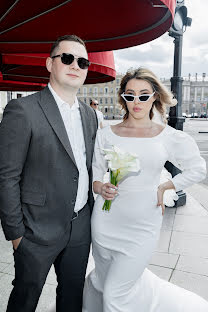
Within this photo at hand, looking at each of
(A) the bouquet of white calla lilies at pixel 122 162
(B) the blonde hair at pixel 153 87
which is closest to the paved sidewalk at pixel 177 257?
(A) the bouquet of white calla lilies at pixel 122 162

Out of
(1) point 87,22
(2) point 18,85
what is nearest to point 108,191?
(1) point 87,22

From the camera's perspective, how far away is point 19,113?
5.76 feet

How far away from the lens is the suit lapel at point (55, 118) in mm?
1860

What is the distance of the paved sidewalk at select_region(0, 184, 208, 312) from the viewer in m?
2.91

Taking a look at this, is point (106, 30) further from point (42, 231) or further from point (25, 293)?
point (25, 293)

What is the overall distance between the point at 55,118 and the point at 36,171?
362 millimetres

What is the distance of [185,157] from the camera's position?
2.06 m

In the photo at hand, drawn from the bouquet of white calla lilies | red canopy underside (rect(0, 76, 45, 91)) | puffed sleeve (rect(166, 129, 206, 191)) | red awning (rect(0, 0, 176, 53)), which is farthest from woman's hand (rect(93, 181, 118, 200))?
red canopy underside (rect(0, 76, 45, 91))

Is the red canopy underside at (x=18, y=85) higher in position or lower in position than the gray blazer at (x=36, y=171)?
higher

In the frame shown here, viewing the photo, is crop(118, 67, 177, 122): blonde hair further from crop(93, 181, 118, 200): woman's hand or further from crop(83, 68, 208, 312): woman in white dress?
crop(93, 181, 118, 200): woman's hand

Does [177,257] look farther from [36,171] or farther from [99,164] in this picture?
[36,171]

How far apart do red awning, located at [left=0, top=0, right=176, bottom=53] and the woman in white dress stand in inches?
50.6

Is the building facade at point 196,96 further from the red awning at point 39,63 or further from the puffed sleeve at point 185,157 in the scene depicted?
the puffed sleeve at point 185,157

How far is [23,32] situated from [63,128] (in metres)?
3.02
